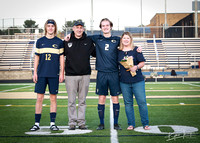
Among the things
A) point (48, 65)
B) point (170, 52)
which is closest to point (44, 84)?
point (48, 65)

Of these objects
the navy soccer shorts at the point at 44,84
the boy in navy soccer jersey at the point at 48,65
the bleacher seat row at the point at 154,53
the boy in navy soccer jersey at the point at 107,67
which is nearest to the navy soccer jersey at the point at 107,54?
the boy in navy soccer jersey at the point at 107,67

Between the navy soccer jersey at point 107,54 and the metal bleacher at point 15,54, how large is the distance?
2023 cm

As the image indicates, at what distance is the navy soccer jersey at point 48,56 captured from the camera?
178 inches

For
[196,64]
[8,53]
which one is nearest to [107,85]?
[196,64]

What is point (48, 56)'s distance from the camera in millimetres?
4547

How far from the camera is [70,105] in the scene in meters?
4.65

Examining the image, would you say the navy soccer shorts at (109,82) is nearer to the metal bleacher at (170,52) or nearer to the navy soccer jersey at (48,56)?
the navy soccer jersey at (48,56)

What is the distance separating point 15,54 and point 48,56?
2322cm

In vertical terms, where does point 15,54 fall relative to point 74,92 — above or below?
above

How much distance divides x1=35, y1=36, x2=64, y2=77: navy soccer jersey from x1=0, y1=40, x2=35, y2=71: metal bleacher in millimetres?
20055

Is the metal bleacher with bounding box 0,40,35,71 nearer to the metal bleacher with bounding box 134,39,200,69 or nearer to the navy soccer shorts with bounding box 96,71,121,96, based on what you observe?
the metal bleacher with bounding box 134,39,200,69

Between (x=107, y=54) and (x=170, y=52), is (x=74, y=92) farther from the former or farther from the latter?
(x=170, y=52)

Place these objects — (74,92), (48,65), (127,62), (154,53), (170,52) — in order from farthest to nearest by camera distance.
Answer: (170,52) → (154,53) → (74,92) → (48,65) → (127,62)

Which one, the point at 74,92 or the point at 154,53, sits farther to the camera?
the point at 154,53
